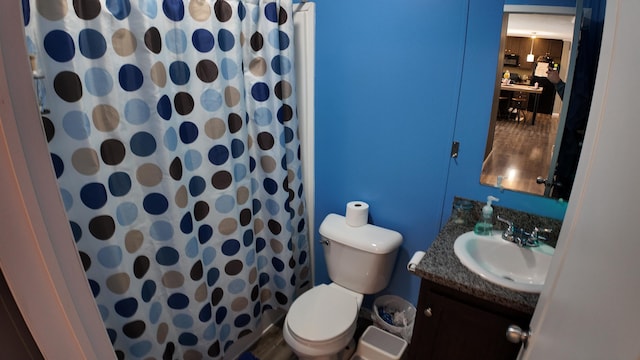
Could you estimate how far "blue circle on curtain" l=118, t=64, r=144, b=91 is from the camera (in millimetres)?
1159

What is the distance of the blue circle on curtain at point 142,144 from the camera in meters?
1.23

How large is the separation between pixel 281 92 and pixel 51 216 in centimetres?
144

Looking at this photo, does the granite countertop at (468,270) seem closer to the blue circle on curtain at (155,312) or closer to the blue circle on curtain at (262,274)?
the blue circle on curtain at (262,274)

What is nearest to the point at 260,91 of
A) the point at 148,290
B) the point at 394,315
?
the point at 148,290

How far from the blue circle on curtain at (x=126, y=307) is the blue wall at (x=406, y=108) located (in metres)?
1.17

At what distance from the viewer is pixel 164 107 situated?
1293 millimetres

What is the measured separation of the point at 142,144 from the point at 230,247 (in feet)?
2.22

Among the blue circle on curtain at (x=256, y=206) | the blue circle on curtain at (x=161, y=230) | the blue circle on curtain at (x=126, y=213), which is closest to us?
the blue circle on curtain at (x=126, y=213)

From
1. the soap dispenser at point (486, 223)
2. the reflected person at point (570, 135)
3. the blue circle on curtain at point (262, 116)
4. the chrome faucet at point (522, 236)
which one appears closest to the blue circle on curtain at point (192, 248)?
the blue circle on curtain at point (262, 116)

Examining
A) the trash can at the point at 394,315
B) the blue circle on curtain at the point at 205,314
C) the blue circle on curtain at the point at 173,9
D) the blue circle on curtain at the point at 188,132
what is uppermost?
the blue circle on curtain at the point at 173,9

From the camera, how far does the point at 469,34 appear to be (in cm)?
144

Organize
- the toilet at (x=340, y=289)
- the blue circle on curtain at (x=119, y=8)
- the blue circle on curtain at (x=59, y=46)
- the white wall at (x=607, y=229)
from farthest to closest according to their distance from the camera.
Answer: the toilet at (x=340, y=289) < the blue circle on curtain at (x=119, y=8) < the blue circle on curtain at (x=59, y=46) < the white wall at (x=607, y=229)

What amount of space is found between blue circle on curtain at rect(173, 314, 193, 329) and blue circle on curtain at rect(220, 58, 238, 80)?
1.11m

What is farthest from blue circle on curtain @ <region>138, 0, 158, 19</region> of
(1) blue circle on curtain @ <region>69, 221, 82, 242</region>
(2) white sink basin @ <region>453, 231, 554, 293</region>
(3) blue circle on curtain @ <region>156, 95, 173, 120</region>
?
(2) white sink basin @ <region>453, 231, 554, 293</region>
